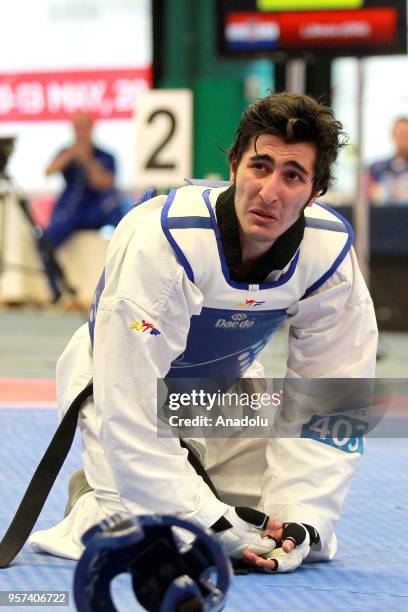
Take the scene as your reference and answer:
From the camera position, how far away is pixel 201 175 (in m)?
10.2

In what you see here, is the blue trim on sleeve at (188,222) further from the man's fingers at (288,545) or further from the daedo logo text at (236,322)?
the man's fingers at (288,545)

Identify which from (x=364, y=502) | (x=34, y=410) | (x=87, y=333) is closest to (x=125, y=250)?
(x=87, y=333)

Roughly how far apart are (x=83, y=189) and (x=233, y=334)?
7.34 m

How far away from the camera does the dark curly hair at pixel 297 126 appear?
107 inches

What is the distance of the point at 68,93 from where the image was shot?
1282 cm

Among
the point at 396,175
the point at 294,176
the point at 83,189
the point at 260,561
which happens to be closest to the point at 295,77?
the point at 396,175

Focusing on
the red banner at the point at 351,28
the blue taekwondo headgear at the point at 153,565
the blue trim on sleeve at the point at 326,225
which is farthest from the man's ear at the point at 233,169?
the red banner at the point at 351,28

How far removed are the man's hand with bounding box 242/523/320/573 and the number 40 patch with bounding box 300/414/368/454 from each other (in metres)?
0.25

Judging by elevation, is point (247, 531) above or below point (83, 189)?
above

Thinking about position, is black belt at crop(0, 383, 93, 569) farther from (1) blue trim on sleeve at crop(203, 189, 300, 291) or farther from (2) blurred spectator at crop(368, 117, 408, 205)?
(2) blurred spectator at crop(368, 117, 408, 205)

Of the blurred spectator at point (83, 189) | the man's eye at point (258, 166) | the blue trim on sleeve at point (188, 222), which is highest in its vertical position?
the man's eye at point (258, 166)

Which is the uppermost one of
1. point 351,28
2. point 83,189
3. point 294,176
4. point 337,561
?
point 351,28

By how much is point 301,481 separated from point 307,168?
79 centimetres

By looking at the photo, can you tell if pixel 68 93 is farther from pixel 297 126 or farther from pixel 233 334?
pixel 297 126
